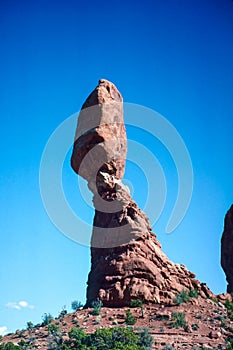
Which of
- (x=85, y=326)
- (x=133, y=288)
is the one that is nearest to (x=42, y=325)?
(x=85, y=326)

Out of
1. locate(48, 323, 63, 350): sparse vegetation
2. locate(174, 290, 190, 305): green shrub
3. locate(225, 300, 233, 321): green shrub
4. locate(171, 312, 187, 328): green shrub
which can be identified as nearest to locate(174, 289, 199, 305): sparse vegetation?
locate(174, 290, 190, 305): green shrub

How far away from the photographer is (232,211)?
238 ft

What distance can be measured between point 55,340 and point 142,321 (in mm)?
8399

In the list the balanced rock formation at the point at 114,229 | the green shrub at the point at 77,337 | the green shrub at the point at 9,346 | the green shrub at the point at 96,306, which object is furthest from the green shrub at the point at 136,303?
the green shrub at the point at 9,346

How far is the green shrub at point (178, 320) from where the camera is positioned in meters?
42.9

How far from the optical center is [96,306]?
47.4 metres

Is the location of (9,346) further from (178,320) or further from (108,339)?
(178,320)

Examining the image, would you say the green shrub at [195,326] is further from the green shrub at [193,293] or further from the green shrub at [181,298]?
the green shrub at [193,293]

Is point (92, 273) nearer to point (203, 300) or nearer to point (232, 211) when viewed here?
point (203, 300)

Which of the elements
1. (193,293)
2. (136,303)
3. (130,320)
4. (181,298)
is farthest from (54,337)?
(193,293)

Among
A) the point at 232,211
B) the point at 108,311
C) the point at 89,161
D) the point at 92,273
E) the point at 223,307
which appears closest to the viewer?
the point at 108,311

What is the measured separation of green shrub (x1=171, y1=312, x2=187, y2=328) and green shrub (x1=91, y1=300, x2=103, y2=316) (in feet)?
23.0

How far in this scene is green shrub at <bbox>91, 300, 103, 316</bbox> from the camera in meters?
45.9

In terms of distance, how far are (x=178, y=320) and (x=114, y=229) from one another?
43.9 feet
